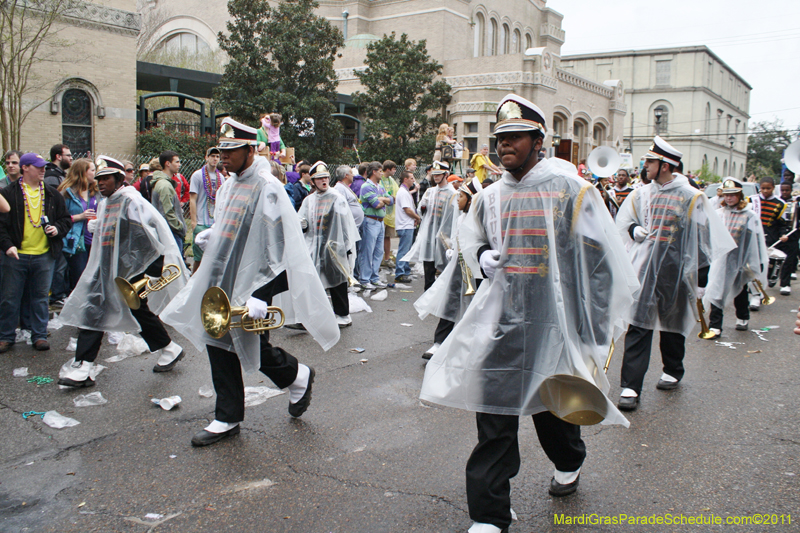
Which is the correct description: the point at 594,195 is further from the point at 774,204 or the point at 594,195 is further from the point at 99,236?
the point at 774,204

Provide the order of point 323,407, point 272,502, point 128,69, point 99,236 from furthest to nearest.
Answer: point 128,69 → point 99,236 → point 323,407 → point 272,502

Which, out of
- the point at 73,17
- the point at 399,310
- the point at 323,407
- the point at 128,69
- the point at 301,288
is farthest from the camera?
the point at 128,69

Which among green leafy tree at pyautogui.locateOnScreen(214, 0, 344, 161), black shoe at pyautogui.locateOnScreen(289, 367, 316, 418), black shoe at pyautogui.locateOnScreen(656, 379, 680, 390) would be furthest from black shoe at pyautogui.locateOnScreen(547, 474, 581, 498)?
green leafy tree at pyautogui.locateOnScreen(214, 0, 344, 161)

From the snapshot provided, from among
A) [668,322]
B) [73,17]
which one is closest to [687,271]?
[668,322]

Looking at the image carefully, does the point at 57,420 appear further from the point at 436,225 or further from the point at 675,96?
the point at 675,96

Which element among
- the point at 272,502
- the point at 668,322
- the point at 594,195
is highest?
the point at 594,195

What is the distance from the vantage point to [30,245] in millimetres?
6047

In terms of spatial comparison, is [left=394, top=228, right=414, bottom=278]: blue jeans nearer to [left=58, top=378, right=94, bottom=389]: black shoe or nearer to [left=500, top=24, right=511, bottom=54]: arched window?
[left=58, top=378, right=94, bottom=389]: black shoe

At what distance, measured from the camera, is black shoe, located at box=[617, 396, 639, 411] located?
476cm

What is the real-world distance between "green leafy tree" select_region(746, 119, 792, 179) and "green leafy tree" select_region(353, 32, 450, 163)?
5749 centimetres

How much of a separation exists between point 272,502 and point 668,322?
130 inches

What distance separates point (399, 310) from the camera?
339 inches

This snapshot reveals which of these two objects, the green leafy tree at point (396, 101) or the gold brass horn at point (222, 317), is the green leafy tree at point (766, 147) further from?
Answer: the gold brass horn at point (222, 317)

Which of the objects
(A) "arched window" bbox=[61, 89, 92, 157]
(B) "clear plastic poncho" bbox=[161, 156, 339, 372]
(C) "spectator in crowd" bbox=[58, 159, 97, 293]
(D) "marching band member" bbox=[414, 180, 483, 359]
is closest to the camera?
(B) "clear plastic poncho" bbox=[161, 156, 339, 372]
